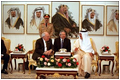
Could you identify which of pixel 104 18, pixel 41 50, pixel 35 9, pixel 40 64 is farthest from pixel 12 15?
pixel 40 64

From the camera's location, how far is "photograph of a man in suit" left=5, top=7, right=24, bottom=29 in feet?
38.3

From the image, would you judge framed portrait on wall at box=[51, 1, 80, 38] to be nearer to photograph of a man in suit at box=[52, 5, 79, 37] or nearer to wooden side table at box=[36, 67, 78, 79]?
photograph of a man in suit at box=[52, 5, 79, 37]

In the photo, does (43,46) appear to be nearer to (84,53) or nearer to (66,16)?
(84,53)

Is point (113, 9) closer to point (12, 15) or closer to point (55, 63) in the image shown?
point (12, 15)

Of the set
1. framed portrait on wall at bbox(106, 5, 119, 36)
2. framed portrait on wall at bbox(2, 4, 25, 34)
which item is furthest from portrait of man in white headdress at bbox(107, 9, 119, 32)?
framed portrait on wall at bbox(2, 4, 25, 34)

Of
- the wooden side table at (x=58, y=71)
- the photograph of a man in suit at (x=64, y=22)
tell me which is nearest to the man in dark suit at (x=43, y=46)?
the wooden side table at (x=58, y=71)

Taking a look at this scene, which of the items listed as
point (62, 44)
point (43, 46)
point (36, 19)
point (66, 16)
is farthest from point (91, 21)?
point (43, 46)

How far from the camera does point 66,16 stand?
38.2 feet

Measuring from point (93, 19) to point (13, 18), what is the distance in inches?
155

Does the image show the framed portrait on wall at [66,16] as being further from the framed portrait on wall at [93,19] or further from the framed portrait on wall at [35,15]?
the framed portrait on wall at [35,15]

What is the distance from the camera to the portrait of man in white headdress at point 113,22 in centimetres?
1151

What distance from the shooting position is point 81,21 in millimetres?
11578

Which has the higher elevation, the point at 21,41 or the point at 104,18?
the point at 104,18

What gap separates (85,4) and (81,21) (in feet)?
2.79
